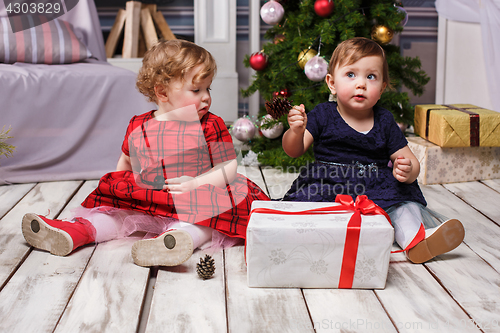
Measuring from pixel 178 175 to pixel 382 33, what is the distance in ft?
3.62

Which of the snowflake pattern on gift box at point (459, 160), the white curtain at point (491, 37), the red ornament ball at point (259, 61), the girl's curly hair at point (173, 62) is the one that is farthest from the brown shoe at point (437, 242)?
the white curtain at point (491, 37)

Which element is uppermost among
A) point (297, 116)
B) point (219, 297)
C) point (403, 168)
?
point (297, 116)

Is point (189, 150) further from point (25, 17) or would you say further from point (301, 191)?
point (25, 17)

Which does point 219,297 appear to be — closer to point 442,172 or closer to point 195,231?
point 195,231

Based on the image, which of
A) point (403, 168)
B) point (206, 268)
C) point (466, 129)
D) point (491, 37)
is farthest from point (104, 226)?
point (491, 37)

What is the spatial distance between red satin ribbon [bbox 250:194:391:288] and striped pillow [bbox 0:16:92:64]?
1.44 m

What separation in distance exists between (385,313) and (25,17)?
78.9 inches

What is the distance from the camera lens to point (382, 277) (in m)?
1.00

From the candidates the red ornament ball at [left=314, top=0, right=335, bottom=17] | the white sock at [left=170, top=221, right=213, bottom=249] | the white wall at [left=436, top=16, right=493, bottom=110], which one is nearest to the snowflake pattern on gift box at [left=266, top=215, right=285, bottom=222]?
the white sock at [left=170, top=221, right=213, bottom=249]

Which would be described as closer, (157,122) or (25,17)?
(157,122)

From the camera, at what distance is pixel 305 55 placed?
6.41ft

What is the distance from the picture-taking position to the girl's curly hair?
4.00 ft

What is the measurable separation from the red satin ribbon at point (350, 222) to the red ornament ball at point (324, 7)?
104cm

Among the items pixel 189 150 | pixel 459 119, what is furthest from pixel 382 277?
pixel 459 119
